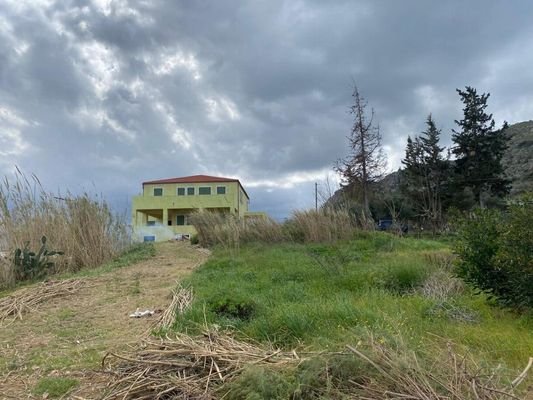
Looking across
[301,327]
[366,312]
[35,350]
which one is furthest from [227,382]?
[35,350]

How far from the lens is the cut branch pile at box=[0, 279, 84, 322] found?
512 cm

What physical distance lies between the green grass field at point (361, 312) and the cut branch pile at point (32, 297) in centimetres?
190

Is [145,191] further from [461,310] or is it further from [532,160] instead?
[532,160]

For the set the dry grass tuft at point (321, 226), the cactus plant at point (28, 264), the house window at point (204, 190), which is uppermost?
the house window at point (204, 190)

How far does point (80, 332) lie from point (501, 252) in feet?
13.5

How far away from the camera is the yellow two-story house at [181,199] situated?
105 feet

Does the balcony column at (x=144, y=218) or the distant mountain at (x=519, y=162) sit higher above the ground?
the distant mountain at (x=519, y=162)

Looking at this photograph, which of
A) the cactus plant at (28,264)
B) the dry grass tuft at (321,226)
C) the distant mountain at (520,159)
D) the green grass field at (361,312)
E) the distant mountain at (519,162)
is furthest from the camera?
the distant mountain at (520,159)

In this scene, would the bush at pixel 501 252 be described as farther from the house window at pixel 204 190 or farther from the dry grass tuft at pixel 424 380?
the house window at pixel 204 190

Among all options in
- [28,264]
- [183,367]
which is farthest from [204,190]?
[183,367]

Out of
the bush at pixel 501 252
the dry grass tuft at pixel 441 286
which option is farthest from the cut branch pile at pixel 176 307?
the bush at pixel 501 252

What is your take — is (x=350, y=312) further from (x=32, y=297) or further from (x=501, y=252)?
(x=32, y=297)

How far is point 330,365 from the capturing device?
2.10m

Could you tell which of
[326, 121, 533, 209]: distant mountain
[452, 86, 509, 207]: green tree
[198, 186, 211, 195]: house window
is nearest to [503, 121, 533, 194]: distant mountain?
[326, 121, 533, 209]: distant mountain
